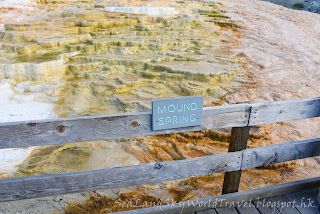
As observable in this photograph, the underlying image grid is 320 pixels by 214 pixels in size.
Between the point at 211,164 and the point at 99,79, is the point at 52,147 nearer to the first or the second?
the point at 99,79

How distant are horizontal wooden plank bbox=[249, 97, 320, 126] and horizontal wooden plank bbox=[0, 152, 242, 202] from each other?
33cm

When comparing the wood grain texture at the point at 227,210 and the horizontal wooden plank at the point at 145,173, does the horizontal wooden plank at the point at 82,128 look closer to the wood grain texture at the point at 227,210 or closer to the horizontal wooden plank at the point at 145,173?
the horizontal wooden plank at the point at 145,173

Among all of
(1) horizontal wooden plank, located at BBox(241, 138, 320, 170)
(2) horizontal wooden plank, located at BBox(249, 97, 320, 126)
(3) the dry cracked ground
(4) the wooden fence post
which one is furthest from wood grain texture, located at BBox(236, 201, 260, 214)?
(3) the dry cracked ground

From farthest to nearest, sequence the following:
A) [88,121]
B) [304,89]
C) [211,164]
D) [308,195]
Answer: [304,89]
[308,195]
[211,164]
[88,121]

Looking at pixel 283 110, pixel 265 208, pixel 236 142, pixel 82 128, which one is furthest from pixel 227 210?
pixel 82 128

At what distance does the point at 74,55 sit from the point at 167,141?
4083 millimetres

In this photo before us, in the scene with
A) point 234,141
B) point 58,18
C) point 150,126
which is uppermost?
point 58,18

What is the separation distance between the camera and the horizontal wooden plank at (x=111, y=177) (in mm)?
1729

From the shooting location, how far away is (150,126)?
1783mm

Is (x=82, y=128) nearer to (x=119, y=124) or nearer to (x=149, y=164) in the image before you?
(x=119, y=124)

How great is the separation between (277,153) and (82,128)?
1.55 m

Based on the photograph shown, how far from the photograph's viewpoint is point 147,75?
6.05 m

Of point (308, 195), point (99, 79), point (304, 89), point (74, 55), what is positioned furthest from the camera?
point (74, 55)

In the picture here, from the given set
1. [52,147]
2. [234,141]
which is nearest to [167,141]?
[52,147]
